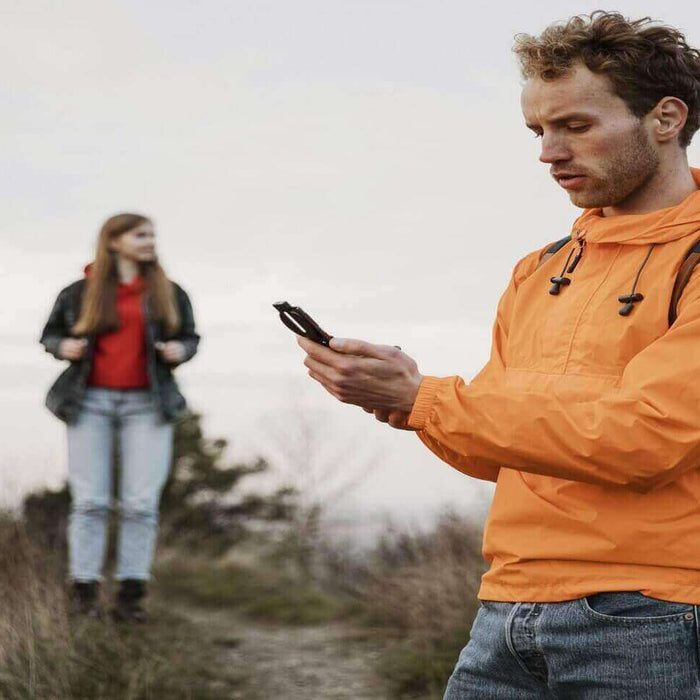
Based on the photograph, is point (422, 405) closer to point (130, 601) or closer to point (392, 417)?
point (392, 417)

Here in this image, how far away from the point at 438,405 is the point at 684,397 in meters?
0.45

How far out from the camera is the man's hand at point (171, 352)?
19.9 feet

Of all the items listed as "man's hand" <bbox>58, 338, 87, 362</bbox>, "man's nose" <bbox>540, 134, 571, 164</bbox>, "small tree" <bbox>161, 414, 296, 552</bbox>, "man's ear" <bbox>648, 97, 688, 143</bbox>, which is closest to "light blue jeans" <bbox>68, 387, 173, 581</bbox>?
"man's hand" <bbox>58, 338, 87, 362</bbox>

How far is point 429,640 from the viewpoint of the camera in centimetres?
589

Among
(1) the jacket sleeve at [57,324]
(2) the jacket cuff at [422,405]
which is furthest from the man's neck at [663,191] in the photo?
(1) the jacket sleeve at [57,324]

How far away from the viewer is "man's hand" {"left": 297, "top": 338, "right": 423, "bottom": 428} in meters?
1.92

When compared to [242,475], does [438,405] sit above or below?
below

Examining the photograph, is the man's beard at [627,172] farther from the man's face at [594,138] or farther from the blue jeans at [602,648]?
the blue jeans at [602,648]

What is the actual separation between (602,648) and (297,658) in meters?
4.85

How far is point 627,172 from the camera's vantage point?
216cm

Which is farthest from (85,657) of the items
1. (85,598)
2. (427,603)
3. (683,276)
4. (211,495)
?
(211,495)

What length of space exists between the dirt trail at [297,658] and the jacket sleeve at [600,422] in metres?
4.00

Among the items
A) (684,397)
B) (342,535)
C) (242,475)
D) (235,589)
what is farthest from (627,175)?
(242,475)

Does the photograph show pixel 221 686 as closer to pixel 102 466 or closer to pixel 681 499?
pixel 102 466
